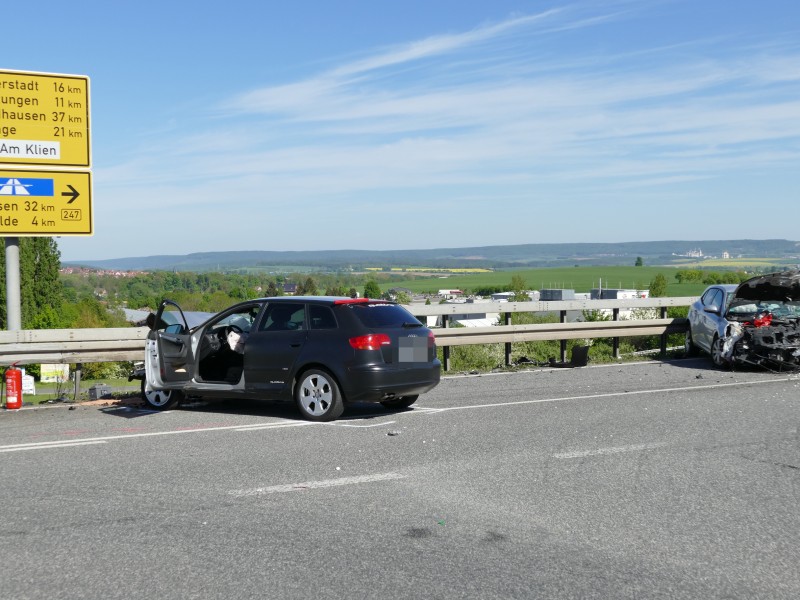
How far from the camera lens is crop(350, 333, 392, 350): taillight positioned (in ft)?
33.7

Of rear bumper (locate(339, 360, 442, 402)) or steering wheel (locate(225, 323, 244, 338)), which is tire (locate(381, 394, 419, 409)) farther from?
steering wheel (locate(225, 323, 244, 338))

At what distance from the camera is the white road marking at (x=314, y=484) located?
22.3ft

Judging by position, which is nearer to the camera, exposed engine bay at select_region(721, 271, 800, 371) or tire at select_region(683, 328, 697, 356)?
exposed engine bay at select_region(721, 271, 800, 371)

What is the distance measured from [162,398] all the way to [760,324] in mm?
9442

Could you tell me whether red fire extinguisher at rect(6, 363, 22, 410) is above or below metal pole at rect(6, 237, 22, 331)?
below

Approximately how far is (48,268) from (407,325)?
284ft

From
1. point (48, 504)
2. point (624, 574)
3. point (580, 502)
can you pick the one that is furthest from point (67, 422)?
point (624, 574)

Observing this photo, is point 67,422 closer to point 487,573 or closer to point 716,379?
point 487,573

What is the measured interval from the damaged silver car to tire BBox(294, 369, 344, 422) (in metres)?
7.75

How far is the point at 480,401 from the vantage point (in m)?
11.8

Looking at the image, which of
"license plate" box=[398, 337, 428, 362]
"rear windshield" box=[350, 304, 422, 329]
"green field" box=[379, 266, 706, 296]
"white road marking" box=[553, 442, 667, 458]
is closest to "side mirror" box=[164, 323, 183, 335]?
"rear windshield" box=[350, 304, 422, 329]

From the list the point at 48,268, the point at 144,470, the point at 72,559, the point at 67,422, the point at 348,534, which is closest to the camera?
the point at 72,559

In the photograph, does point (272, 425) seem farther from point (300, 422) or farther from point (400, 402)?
point (400, 402)

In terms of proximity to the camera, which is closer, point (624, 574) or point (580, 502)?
point (624, 574)
